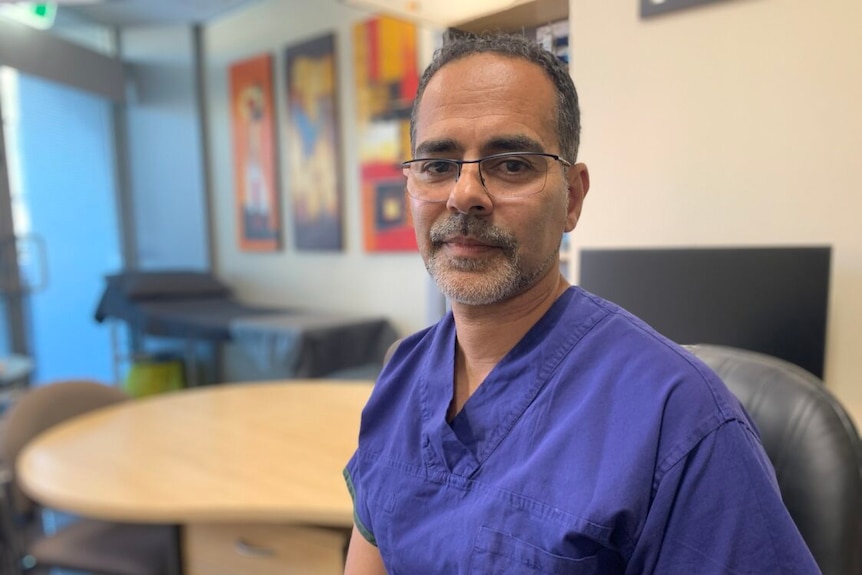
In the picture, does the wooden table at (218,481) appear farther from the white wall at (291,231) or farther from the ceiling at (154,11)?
the ceiling at (154,11)

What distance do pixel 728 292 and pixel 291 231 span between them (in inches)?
136

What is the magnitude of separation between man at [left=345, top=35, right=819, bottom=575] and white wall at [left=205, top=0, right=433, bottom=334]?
233cm

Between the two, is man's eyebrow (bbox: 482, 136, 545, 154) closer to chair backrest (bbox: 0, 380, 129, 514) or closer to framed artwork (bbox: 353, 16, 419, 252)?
chair backrest (bbox: 0, 380, 129, 514)

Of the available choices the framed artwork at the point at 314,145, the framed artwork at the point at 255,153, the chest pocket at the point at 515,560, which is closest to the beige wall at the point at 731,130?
the chest pocket at the point at 515,560

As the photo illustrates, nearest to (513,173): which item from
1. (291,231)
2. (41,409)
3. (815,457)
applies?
(815,457)

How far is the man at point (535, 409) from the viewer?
524 millimetres

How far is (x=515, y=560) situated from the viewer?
0.57 m

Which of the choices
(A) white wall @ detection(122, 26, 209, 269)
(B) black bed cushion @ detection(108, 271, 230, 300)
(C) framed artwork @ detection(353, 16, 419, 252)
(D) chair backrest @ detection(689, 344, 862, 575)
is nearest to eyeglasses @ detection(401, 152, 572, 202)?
(D) chair backrest @ detection(689, 344, 862, 575)

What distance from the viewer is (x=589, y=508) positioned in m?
0.54

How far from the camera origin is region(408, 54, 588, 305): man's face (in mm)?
606

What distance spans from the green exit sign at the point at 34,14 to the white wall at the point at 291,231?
1015 mm

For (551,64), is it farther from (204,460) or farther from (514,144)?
(204,460)

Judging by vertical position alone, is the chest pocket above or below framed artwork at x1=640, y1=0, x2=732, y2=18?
below

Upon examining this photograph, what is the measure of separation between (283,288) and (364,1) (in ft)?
11.3
